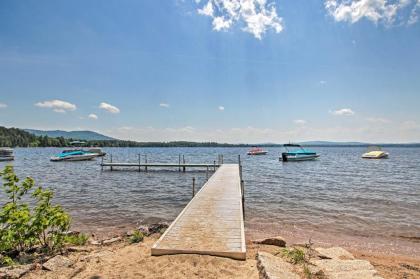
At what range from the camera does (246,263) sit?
541 centimetres

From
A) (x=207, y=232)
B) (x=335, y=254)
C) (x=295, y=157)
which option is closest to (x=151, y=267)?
(x=207, y=232)

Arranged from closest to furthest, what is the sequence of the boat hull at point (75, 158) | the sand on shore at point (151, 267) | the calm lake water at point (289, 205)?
1. the sand on shore at point (151, 267)
2. the calm lake water at point (289, 205)
3. the boat hull at point (75, 158)

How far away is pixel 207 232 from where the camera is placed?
6.78m

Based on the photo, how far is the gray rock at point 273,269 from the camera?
447cm

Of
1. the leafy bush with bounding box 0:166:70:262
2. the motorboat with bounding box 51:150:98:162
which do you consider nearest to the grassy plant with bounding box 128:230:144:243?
the leafy bush with bounding box 0:166:70:262

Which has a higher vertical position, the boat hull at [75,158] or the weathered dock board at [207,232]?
the boat hull at [75,158]

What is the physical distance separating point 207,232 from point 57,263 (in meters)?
3.33

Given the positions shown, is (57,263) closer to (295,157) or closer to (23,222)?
(23,222)

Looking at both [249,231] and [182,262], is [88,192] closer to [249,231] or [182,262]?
[249,231]

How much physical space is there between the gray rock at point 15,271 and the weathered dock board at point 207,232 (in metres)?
2.37

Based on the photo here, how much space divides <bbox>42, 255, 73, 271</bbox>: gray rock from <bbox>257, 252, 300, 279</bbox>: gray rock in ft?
12.6

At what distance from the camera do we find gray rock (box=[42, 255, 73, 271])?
17.0 ft

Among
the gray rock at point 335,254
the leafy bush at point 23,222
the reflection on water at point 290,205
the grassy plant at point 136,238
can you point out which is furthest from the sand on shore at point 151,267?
the reflection on water at point 290,205

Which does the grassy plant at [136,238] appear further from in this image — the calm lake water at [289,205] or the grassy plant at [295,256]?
the grassy plant at [295,256]
